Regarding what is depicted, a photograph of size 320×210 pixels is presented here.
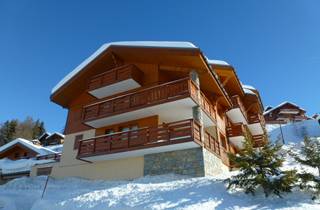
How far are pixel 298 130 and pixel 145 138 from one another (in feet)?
119

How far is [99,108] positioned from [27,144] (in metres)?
20.6

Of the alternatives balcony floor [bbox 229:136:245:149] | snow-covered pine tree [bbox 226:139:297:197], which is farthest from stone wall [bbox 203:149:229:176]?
balcony floor [bbox 229:136:245:149]

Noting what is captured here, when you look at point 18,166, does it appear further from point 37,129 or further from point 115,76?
point 37,129

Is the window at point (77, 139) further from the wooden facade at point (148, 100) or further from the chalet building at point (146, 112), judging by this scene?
the wooden facade at point (148, 100)

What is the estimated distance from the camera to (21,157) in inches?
1329

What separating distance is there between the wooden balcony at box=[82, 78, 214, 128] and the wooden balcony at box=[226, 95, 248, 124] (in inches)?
188

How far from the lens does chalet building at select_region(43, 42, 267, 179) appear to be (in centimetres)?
1417

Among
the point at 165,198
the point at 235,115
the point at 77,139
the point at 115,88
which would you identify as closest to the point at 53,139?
the point at 77,139

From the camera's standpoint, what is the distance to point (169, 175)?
536 inches

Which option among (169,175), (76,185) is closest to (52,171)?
(76,185)

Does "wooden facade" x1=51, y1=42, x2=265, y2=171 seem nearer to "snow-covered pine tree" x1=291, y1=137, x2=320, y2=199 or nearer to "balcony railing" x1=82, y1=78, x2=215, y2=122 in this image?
"balcony railing" x1=82, y1=78, x2=215, y2=122

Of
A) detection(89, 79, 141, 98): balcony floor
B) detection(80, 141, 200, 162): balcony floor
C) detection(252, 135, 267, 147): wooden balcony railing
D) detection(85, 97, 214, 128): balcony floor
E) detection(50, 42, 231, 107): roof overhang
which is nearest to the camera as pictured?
detection(252, 135, 267, 147): wooden balcony railing

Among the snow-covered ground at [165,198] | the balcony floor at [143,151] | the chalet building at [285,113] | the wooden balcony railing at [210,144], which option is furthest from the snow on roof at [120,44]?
the chalet building at [285,113]

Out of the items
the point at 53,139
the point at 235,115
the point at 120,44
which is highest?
the point at 120,44
